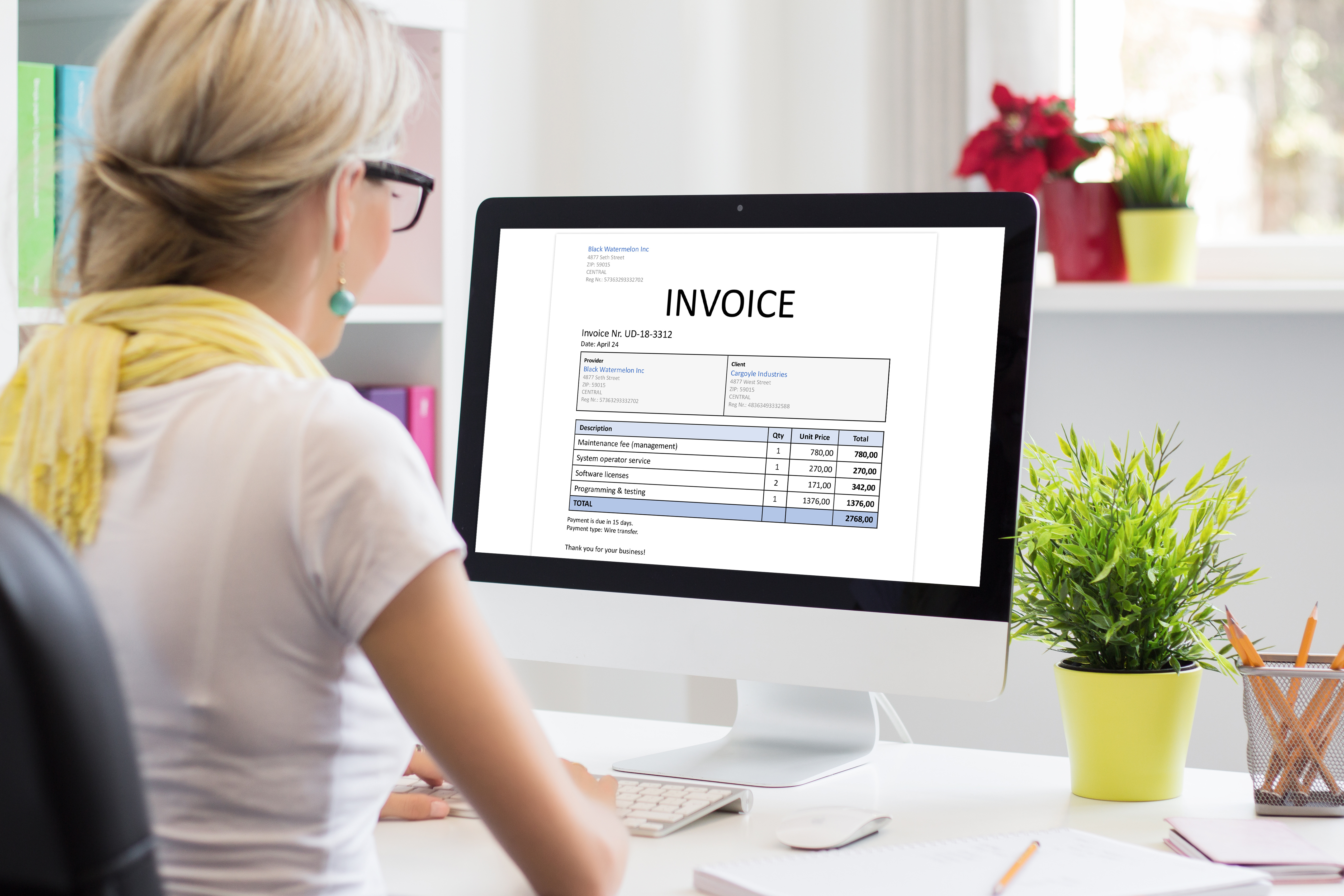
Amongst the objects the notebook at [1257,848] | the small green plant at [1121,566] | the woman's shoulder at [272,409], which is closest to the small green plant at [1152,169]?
the small green plant at [1121,566]

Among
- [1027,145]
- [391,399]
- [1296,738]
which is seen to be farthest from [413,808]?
[1027,145]

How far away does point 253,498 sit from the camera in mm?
702

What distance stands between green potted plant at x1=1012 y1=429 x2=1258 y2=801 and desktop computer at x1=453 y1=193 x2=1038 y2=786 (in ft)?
0.17

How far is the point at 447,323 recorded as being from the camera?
1.78 meters

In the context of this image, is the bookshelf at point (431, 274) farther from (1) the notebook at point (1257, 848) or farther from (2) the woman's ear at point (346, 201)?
(1) the notebook at point (1257, 848)

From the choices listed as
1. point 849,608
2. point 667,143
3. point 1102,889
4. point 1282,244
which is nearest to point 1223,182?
point 1282,244

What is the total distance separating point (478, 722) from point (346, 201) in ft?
1.09

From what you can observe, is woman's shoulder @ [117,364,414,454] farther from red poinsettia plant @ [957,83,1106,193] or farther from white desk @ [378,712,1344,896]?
red poinsettia plant @ [957,83,1106,193]

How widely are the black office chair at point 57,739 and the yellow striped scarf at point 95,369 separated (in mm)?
214

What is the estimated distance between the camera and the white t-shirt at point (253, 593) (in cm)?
70

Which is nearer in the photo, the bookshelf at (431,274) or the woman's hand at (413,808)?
the woman's hand at (413,808)

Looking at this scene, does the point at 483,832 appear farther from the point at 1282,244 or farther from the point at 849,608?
the point at 1282,244

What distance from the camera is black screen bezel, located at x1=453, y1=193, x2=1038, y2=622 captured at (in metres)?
1.06

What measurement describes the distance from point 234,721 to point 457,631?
5.0 inches
